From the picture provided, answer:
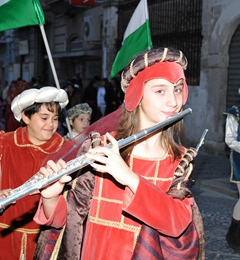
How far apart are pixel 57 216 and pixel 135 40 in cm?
350

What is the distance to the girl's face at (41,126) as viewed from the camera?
337 cm

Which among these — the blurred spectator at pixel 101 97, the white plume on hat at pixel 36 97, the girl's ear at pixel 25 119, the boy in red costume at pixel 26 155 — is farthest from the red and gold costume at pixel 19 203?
the blurred spectator at pixel 101 97

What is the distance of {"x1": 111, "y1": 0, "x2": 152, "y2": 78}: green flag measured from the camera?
17.1 ft

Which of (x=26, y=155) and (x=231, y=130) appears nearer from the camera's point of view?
(x=26, y=155)

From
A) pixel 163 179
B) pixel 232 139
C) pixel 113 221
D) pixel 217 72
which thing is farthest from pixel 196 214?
pixel 217 72

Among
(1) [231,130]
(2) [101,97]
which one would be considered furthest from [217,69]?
(1) [231,130]

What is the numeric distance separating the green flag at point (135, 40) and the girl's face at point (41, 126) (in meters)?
1.92

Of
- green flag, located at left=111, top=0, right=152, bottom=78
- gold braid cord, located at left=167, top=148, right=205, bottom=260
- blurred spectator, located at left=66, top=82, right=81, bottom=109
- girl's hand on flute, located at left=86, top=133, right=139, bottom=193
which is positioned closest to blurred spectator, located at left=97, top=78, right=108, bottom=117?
blurred spectator, located at left=66, top=82, right=81, bottom=109

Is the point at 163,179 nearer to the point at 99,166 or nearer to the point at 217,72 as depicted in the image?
the point at 99,166

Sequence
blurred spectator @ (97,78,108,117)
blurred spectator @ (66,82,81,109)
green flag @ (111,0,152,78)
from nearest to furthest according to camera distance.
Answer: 1. green flag @ (111,0,152,78)
2. blurred spectator @ (66,82,81,109)
3. blurred spectator @ (97,78,108,117)

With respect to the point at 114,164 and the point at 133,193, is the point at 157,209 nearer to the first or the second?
the point at 133,193

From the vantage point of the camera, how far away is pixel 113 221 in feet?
6.96

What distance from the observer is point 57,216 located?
2.14m

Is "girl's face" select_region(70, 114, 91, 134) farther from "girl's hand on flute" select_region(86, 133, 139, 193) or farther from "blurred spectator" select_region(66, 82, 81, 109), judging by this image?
"blurred spectator" select_region(66, 82, 81, 109)
